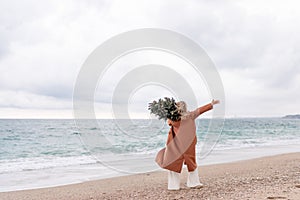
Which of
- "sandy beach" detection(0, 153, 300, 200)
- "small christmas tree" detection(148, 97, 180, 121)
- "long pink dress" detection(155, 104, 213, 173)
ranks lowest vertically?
"sandy beach" detection(0, 153, 300, 200)

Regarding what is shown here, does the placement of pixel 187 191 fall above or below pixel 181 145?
below

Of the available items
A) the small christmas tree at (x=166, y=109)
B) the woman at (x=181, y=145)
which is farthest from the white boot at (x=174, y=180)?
the small christmas tree at (x=166, y=109)

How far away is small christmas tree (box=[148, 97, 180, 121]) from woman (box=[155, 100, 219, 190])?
3.6 inches

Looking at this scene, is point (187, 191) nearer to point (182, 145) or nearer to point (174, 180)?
point (174, 180)

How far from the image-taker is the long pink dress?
6934 mm

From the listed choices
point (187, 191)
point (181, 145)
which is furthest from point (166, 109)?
point (187, 191)

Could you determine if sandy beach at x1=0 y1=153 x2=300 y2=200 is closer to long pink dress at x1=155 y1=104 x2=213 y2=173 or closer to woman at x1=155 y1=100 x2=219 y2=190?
woman at x1=155 y1=100 x2=219 y2=190

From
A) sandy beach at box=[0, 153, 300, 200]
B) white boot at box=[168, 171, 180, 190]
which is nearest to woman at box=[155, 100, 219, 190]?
white boot at box=[168, 171, 180, 190]

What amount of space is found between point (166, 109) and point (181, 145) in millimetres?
827

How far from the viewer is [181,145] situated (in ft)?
22.9

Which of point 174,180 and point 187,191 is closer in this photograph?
point 187,191

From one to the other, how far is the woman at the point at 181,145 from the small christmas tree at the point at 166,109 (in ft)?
0.30

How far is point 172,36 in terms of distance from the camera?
9.18 meters

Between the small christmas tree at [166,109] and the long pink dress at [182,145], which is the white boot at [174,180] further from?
the small christmas tree at [166,109]
